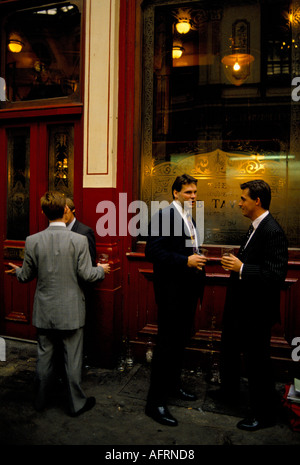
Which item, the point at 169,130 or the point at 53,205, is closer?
the point at 53,205

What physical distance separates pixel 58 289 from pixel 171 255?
1023mm

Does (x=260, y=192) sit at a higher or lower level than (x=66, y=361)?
higher

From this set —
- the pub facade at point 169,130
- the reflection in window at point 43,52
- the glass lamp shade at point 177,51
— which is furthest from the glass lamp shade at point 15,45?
the glass lamp shade at point 177,51

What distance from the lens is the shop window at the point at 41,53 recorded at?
4.71 meters

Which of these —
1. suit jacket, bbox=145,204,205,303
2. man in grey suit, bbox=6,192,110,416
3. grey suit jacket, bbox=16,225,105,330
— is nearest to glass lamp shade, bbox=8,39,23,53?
man in grey suit, bbox=6,192,110,416

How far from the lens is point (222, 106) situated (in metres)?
4.30

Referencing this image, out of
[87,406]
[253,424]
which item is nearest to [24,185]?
[87,406]

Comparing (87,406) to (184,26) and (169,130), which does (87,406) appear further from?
(184,26)

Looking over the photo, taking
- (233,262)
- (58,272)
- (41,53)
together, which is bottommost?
(58,272)

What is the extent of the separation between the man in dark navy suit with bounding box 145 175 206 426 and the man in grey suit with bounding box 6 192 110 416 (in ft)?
1.93

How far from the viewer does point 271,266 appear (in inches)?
115

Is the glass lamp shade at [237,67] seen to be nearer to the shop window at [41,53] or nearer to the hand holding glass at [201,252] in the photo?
the shop window at [41,53]

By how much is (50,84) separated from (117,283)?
289 centimetres

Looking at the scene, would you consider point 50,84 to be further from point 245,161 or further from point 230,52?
point 245,161
